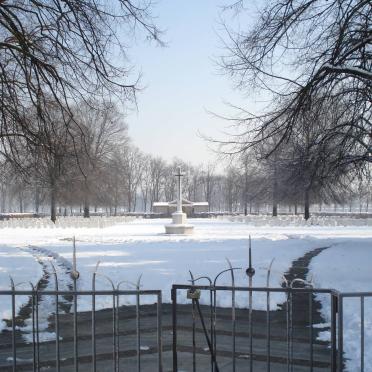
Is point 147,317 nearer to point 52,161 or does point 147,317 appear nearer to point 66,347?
point 66,347

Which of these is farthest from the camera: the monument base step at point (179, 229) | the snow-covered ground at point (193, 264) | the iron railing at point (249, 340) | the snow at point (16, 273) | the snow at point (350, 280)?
the monument base step at point (179, 229)

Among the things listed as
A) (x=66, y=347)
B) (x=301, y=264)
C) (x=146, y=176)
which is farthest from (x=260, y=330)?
(x=146, y=176)

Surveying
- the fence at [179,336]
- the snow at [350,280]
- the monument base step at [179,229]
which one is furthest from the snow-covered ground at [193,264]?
the monument base step at [179,229]

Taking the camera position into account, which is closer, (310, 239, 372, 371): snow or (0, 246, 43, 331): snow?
(310, 239, 372, 371): snow

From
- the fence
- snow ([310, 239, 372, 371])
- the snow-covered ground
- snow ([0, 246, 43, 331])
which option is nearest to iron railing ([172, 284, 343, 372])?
the fence

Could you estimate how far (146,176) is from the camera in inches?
4250

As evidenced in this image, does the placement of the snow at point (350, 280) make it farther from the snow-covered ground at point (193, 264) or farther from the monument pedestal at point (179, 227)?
the monument pedestal at point (179, 227)

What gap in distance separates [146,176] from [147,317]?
327 feet

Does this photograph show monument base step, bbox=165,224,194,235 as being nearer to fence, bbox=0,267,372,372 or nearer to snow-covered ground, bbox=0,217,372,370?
snow-covered ground, bbox=0,217,372,370

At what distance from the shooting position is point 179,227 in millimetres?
30875

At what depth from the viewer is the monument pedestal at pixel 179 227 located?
3094 centimetres

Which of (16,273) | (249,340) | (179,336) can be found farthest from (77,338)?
(16,273)

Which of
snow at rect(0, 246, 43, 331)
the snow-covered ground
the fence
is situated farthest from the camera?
the snow-covered ground

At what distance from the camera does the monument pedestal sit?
30938 mm
